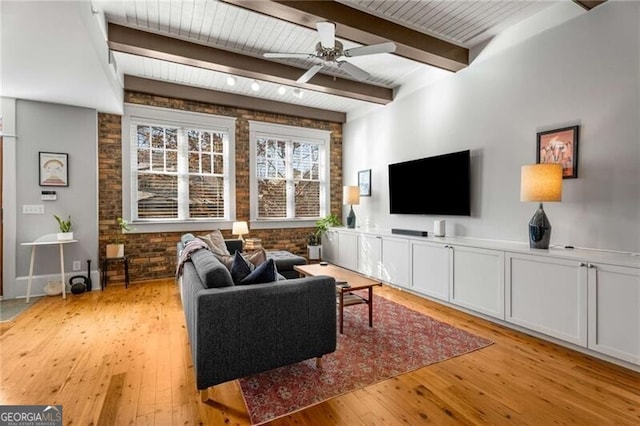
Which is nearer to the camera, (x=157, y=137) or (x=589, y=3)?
(x=589, y=3)

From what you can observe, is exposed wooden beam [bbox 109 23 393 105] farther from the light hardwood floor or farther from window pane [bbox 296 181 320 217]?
the light hardwood floor

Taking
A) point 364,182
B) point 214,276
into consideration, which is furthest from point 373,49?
point 364,182

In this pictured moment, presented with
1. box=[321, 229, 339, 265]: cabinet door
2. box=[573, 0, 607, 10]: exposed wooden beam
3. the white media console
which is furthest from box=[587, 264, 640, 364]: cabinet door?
box=[321, 229, 339, 265]: cabinet door

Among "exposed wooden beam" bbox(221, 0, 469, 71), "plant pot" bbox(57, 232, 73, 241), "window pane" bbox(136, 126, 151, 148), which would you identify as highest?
"exposed wooden beam" bbox(221, 0, 469, 71)

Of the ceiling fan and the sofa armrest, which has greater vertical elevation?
the ceiling fan

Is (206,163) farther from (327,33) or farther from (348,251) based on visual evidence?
(327,33)

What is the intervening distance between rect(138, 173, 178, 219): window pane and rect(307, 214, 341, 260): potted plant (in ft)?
8.59

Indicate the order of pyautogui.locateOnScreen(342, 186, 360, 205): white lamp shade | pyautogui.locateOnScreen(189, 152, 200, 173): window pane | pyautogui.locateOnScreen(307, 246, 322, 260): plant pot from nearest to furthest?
pyautogui.locateOnScreen(189, 152, 200, 173): window pane → pyautogui.locateOnScreen(342, 186, 360, 205): white lamp shade → pyautogui.locateOnScreen(307, 246, 322, 260): plant pot

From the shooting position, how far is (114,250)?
4.68 meters

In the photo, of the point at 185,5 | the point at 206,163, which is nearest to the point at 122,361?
the point at 185,5

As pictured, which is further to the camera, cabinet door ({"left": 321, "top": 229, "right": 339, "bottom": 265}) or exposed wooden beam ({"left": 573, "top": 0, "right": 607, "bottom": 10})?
cabinet door ({"left": 321, "top": 229, "right": 339, "bottom": 265})

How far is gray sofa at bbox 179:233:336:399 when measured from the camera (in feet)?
6.27

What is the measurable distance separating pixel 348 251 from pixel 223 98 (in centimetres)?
359

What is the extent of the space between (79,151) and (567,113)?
6247mm
